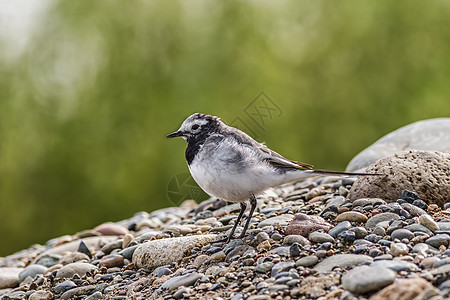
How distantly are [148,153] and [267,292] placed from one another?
899cm

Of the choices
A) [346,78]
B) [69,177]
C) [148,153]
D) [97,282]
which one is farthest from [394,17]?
[97,282]

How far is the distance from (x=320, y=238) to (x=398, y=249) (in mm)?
645

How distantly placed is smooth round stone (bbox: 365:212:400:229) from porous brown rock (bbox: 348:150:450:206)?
1.80 ft

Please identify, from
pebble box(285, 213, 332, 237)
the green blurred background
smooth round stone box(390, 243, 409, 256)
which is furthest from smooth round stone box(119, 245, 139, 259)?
the green blurred background

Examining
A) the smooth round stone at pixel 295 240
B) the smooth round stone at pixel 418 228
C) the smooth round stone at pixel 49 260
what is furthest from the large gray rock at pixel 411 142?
the smooth round stone at pixel 49 260

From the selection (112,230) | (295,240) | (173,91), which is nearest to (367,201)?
(295,240)

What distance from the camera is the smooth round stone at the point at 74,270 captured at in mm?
5320

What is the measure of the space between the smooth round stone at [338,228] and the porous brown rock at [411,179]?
853 millimetres

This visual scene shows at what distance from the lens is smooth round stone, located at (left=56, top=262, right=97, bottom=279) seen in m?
5.32

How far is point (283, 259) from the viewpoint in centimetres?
412

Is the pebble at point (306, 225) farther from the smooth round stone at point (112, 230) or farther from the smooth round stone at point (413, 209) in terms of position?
the smooth round stone at point (112, 230)

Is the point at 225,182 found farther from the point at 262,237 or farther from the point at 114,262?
the point at 114,262

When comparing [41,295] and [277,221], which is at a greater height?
[277,221]

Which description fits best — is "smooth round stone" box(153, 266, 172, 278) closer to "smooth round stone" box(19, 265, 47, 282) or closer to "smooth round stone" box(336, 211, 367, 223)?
"smooth round stone" box(336, 211, 367, 223)
